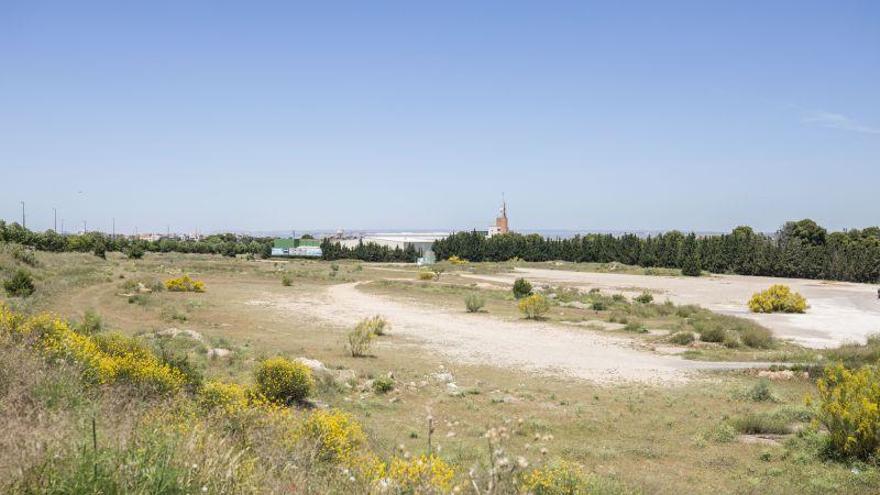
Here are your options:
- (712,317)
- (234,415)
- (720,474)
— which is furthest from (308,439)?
(712,317)

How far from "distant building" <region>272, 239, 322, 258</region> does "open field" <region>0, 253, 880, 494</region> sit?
74345 millimetres

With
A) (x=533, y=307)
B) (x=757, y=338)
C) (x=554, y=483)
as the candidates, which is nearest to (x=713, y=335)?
(x=757, y=338)

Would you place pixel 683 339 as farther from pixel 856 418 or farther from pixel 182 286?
pixel 182 286

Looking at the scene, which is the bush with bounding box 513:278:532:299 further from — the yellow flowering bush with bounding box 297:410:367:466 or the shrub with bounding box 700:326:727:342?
the yellow flowering bush with bounding box 297:410:367:466

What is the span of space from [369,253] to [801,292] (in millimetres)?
67620

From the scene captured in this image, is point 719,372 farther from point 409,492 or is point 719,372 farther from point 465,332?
point 409,492

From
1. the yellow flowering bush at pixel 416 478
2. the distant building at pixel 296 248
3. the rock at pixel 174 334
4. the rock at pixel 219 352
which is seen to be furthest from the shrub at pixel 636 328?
the distant building at pixel 296 248

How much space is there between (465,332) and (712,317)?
14.1 meters

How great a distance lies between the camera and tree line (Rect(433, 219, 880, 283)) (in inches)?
3115

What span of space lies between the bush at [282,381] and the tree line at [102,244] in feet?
219

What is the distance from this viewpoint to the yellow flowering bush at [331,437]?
7432 mm

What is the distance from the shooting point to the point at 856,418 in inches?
409

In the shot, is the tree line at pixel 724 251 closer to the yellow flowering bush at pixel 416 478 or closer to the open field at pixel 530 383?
the open field at pixel 530 383

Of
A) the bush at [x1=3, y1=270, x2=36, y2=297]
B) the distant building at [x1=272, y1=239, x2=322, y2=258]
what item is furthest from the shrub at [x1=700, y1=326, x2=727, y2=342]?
the distant building at [x1=272, y1=239, x2=322, y2=258]
